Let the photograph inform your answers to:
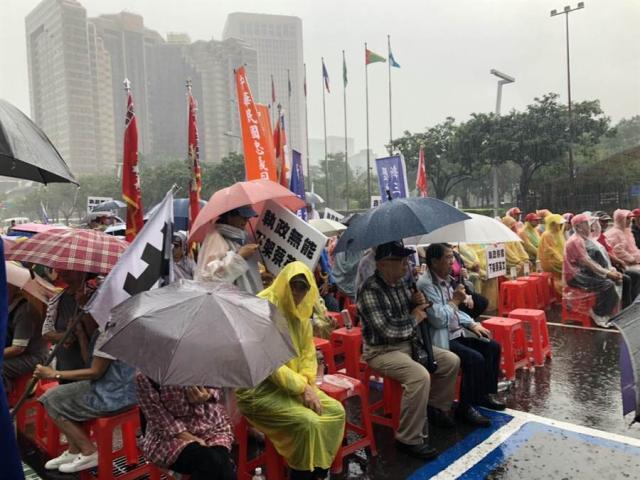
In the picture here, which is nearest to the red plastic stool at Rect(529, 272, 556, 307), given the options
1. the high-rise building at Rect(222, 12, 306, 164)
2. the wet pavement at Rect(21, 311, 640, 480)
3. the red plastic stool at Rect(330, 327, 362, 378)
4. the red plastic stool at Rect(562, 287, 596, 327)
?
the red plastic stool at Rect(562, 287, 596, 327)

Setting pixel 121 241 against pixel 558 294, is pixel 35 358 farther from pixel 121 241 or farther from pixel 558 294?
pixel 558 294

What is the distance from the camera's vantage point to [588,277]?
24.5 ft

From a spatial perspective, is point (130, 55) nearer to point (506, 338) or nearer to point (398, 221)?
point (506, 338)

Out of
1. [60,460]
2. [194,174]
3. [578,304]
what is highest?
A: [194,174]

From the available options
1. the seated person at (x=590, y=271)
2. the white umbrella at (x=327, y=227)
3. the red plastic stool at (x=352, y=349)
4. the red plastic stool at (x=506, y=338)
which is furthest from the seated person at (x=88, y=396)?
the seated person at (x=590, y=271)

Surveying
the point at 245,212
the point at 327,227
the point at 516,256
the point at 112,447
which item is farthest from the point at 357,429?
the point at 516,256

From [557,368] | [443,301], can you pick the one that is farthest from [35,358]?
[557,368]

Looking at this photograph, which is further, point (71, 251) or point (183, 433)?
point (71, 251)

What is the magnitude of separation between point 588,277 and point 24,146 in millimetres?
7539

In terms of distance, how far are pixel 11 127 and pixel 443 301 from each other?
3484 millimetres

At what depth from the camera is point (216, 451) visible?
2732mm

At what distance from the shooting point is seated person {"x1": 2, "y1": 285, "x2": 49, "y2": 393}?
4.02m

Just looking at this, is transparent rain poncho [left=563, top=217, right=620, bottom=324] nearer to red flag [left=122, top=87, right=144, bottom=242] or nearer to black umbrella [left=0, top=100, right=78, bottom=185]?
red flag [left=122, top=87, right=144, bottom=242]

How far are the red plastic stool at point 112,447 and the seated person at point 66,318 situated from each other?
1.47 ft
